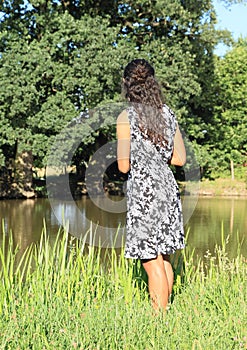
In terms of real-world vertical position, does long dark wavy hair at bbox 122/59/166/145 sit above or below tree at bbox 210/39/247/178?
below

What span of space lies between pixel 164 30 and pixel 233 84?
18.9 ft

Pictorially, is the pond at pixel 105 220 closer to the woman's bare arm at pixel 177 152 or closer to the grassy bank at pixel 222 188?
the grassy bank at pixel 222 188

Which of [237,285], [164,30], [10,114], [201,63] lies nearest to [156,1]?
[164,30]

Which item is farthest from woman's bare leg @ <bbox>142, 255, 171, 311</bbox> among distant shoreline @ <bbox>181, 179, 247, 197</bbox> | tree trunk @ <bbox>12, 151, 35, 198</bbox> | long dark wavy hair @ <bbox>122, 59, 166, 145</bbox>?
distant shoreline @ <bbox>181, 179, 247, 197</bbox>

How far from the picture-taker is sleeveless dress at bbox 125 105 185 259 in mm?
2889

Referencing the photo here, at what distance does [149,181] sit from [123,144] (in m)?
0.25

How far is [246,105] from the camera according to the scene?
1983cm

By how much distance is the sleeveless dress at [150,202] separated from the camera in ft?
9.48

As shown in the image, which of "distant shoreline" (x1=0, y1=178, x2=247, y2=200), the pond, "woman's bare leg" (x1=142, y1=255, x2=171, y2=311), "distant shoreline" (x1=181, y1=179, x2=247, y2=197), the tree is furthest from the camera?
the tree

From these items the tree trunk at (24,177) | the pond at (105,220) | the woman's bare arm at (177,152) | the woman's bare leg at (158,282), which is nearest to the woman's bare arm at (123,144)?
the woman's bare arm at (177,152)

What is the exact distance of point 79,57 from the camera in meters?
13.5

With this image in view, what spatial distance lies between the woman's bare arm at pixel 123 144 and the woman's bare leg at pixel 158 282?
0.52 m

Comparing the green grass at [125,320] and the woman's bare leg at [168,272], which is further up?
the woman's bare leg at [168,272]

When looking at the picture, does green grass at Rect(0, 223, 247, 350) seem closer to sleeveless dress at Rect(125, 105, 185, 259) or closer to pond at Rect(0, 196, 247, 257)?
sleeveless dress at Rect(125, 105, 185, 259)
